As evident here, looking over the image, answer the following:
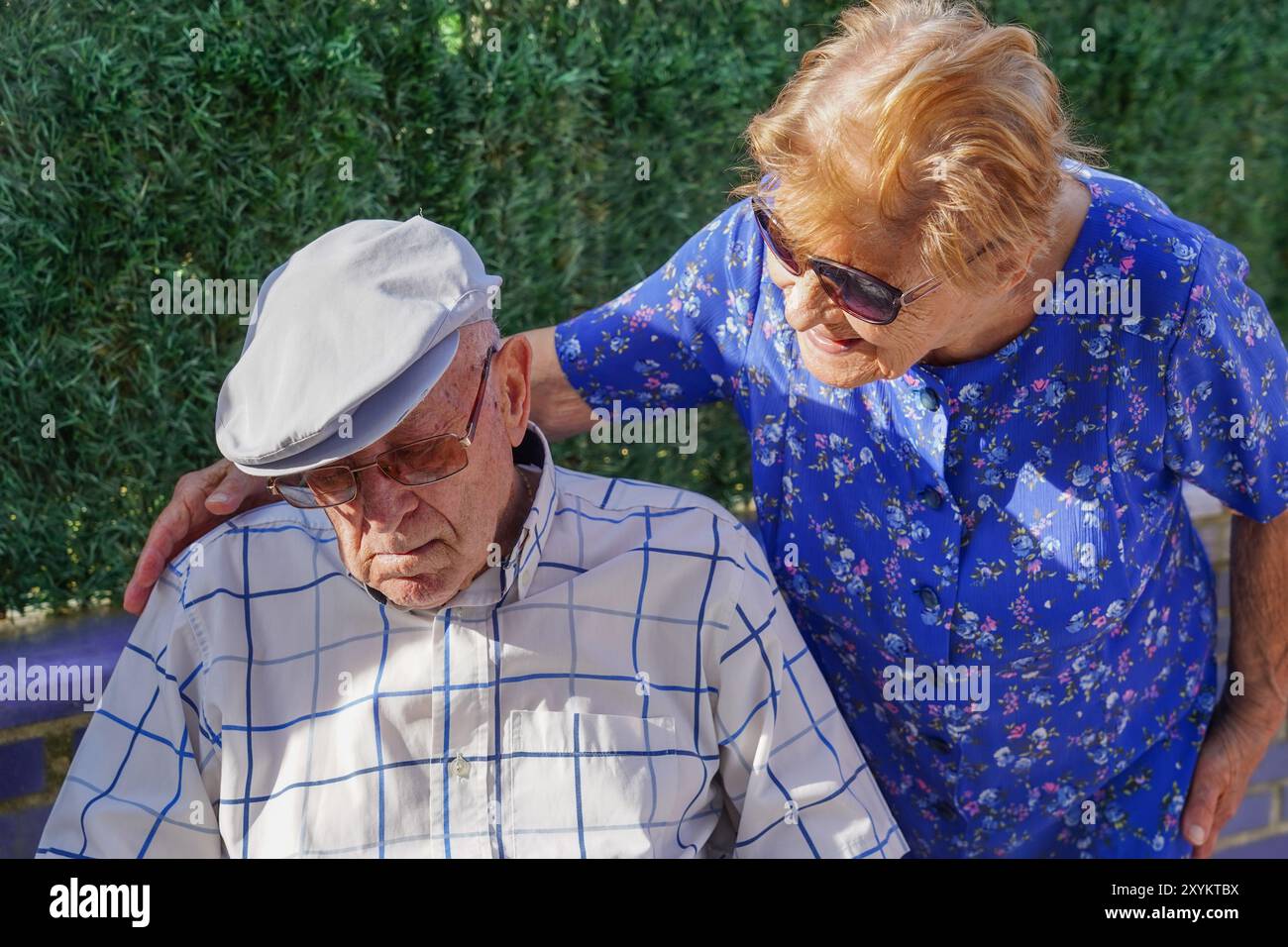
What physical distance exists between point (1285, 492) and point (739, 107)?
5.92 ft

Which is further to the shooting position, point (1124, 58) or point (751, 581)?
point (1124, 58)

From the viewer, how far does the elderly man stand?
86.0 inches

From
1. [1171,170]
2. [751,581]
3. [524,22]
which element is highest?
[524,22]

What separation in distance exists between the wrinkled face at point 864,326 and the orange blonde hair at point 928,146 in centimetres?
4

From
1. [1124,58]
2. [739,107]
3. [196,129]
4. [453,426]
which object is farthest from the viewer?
[1124,58]

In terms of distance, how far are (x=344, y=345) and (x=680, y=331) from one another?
0.84 meters

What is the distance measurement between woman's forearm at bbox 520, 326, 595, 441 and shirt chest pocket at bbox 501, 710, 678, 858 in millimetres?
709

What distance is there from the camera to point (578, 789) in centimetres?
242

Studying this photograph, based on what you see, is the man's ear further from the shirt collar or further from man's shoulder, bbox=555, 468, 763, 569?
man's shoulder, bbox=555, 468, 763, 569

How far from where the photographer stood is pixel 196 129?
2928 millimetres

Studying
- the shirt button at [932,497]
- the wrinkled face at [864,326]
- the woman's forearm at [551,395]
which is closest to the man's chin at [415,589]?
the woman's forearm at [551,395]

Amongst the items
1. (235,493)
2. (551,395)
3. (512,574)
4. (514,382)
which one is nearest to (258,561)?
(235,493)
